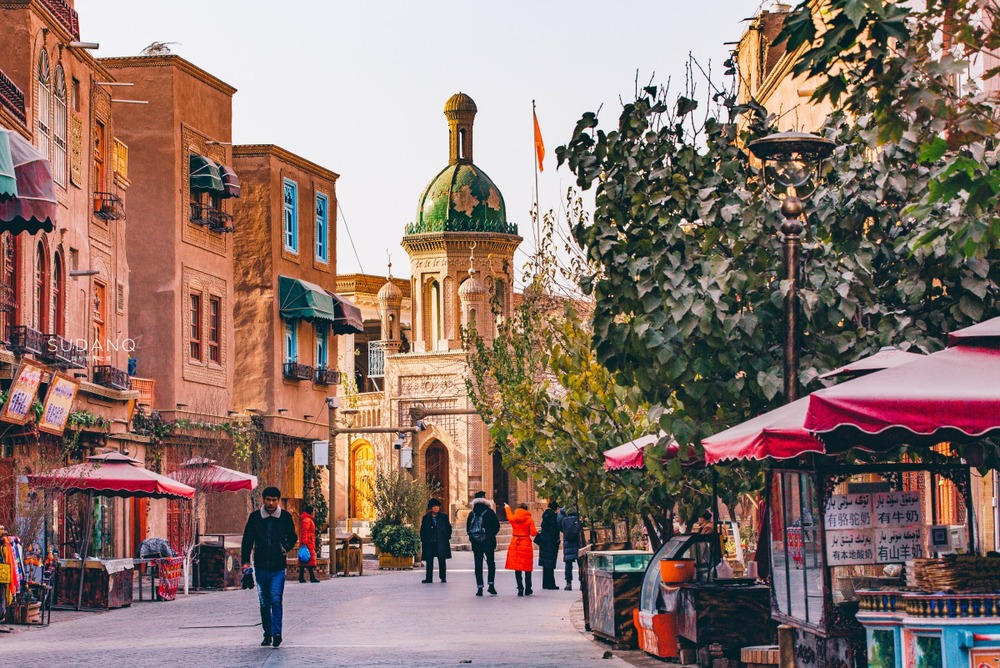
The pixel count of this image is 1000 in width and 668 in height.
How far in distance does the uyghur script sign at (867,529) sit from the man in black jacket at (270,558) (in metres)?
7.97

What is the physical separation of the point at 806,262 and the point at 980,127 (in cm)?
478

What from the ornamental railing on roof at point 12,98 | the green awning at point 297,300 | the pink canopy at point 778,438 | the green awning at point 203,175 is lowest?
the pink canopy at point 778,438

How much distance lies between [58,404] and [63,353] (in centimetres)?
148

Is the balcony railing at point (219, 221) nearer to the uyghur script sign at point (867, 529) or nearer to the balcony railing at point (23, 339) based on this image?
the balcony railing at point (23, 339)

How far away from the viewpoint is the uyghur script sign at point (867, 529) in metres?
12.1

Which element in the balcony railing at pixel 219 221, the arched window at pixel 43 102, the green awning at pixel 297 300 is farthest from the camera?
the green awning at pixel 297 300

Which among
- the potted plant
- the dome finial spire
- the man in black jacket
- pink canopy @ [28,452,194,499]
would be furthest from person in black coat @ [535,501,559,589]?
the dome finial spire

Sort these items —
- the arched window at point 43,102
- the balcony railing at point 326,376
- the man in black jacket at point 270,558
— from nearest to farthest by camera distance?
the man in black jacket at point 270,558, the arched window at point 43,102, the balcony railing at point 326,376

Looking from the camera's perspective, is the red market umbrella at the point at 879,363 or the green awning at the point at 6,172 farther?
the green awning at the point at 6,172

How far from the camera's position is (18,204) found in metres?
24.7

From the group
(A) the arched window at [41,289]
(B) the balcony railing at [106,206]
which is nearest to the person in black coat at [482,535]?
(A) the arched window at [41,289]

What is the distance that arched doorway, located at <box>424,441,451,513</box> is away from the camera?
7438 cm

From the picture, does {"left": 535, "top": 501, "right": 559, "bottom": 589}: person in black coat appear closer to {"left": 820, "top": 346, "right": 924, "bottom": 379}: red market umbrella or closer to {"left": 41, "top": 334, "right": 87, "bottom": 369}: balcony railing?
{"left": 41, "top": 334, "right": 87, "bottom": 369}: balcony railing

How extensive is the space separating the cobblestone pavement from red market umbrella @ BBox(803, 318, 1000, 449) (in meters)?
6.46
